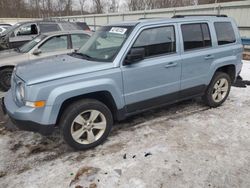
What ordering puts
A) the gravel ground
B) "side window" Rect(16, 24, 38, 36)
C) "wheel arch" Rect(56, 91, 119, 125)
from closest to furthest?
the gravel ground < "wheel arch" Rect(56, 91, 119, 125) < "side window" Rect(16, 24, 38, 36)

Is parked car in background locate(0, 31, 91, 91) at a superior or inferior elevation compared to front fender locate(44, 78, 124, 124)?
superior

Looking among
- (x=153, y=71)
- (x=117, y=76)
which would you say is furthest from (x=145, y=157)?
(x=153, y=71)

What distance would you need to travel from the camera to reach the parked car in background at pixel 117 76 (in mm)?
2949

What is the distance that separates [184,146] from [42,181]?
6.66 feet

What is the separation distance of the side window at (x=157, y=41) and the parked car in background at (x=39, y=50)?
3452mm

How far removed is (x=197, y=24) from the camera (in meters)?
A: 4.17

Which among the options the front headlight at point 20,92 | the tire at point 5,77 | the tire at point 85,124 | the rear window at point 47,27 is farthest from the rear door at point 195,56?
the rear window at point 47,27

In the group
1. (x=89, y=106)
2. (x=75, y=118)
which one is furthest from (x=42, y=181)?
(x=89, y=106)

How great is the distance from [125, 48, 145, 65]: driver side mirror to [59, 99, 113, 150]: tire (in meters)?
0.76

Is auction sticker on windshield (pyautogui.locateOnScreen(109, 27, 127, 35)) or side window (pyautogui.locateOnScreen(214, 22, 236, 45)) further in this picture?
side window (pyautogui.locateOnScreen(214, 22, 236, 45))

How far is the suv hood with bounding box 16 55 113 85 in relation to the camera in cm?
295

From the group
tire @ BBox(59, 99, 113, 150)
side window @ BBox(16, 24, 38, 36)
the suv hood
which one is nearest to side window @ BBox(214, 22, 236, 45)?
the suv hood

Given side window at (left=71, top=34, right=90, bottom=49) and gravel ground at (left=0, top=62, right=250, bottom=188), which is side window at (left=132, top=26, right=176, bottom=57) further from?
side window at (left=71, top=34, right=90, bottom=49)

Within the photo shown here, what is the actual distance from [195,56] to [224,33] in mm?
1039
